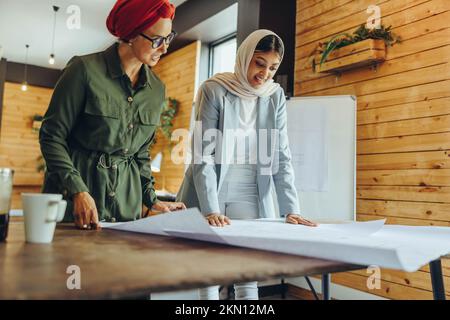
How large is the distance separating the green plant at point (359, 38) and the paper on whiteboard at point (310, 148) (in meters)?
0.52

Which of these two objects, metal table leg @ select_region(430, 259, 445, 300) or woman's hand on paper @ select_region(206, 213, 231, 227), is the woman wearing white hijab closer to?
woman's hand on paper @ select_region(206, 213, 231, 227)

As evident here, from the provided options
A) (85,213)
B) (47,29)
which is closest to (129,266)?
(85,213)

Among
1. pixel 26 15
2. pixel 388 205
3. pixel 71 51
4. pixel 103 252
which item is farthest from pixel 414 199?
pixel 71 51

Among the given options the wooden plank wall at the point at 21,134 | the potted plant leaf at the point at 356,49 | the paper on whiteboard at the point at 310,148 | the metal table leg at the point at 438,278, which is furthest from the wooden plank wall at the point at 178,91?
the metal table leg at the point at 438,278

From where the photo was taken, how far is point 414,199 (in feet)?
8.79

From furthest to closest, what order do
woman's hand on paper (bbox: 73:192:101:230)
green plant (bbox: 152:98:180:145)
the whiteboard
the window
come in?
green plant (bbox: 152:98:180:145) → the window → the whiteboard → woman's hand on paper (bbox: 73:192:101:230)

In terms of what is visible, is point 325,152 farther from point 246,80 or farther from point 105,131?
point 105,131

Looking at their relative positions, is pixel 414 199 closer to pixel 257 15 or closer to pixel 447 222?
Result: pixel 447 222

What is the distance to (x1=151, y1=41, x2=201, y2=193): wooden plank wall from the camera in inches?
219

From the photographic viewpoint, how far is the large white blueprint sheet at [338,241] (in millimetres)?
628

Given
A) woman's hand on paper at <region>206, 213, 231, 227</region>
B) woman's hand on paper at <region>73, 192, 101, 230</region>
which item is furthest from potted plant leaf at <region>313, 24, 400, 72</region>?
woman's hand on paper at <region>73, 192, 101, 230</region>

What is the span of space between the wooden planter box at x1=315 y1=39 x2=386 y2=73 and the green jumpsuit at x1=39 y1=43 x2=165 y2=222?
6.65ft

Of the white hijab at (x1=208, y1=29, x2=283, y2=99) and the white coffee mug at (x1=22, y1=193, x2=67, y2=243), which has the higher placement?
the white hijab at (x1=208, y1=29, x2=283, y2=99)

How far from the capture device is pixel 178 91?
5.91m
